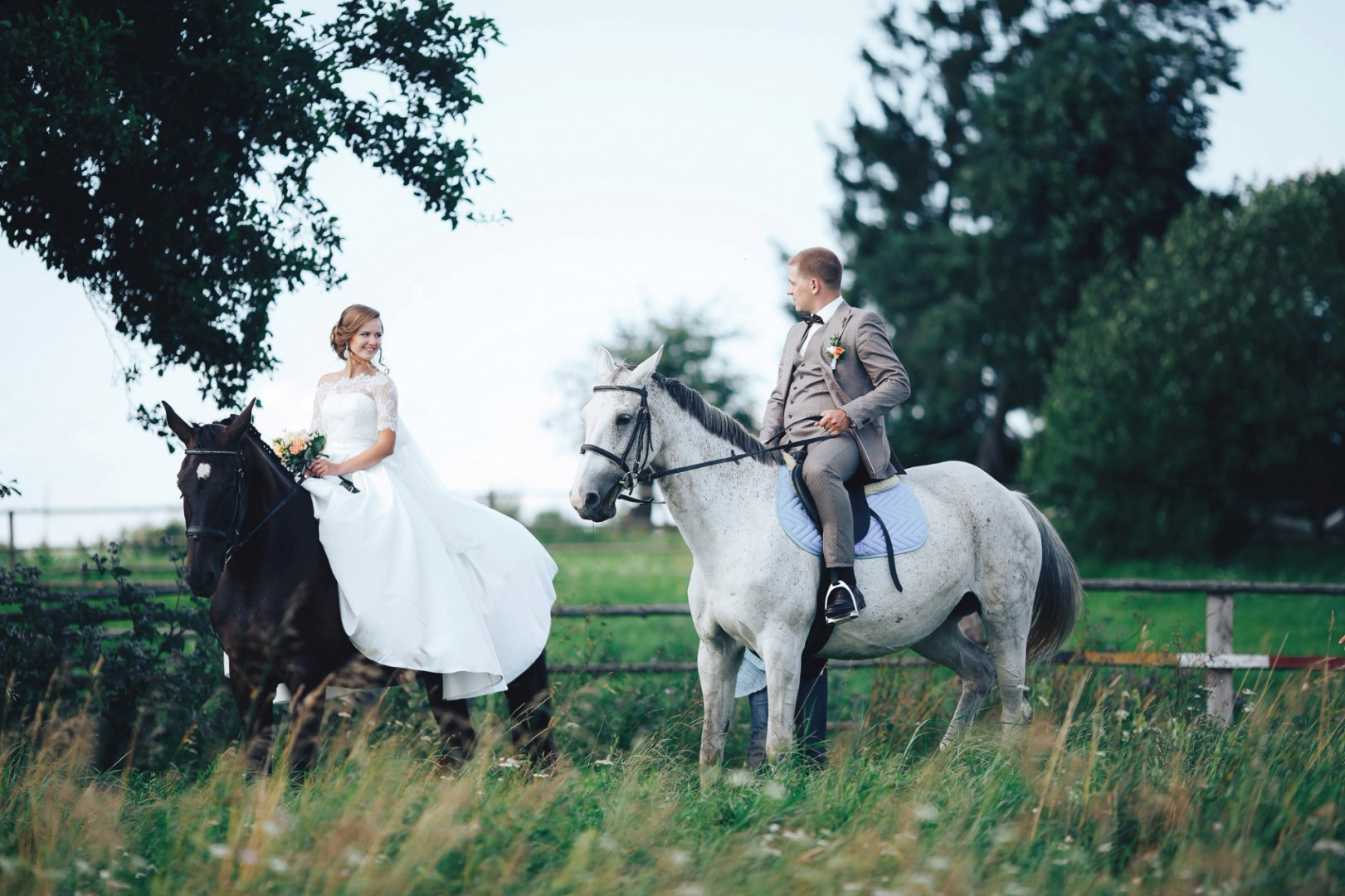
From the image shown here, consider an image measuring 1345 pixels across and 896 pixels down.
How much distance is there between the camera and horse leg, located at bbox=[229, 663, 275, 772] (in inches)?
207

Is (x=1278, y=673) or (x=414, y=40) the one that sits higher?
(x=414, y=40)

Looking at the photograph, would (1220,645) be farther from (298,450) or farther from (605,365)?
(298,450)

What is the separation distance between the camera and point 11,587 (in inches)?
267

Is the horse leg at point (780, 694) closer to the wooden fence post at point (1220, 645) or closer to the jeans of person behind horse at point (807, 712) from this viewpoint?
the jeans of person behind horse at point (807, 712)

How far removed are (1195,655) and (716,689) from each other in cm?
403

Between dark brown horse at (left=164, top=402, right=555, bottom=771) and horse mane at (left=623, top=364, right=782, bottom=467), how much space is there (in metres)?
1.87

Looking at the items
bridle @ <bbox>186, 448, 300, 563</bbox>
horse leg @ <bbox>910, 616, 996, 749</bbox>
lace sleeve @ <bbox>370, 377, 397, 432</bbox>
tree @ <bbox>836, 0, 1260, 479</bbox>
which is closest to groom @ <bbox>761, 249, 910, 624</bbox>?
horse leg @ <bbox>910, 616, 996, 749</bbox>

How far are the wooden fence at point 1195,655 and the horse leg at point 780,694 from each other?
2.18 m

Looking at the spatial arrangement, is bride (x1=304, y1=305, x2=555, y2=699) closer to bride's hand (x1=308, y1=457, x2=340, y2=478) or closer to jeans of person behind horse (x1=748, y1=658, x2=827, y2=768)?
bride's hand (x1=308, y1=457, x2=340, y2=478)

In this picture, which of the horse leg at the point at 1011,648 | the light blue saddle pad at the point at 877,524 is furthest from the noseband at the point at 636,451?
the horse leg at the point at 1011,648

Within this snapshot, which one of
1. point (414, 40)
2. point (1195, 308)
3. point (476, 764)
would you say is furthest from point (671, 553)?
point (476, 764)

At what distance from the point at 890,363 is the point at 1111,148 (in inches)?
1018

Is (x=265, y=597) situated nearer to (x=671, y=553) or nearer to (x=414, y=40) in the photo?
(x=414, y=40)

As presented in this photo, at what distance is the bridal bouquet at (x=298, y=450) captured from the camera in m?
5.89
